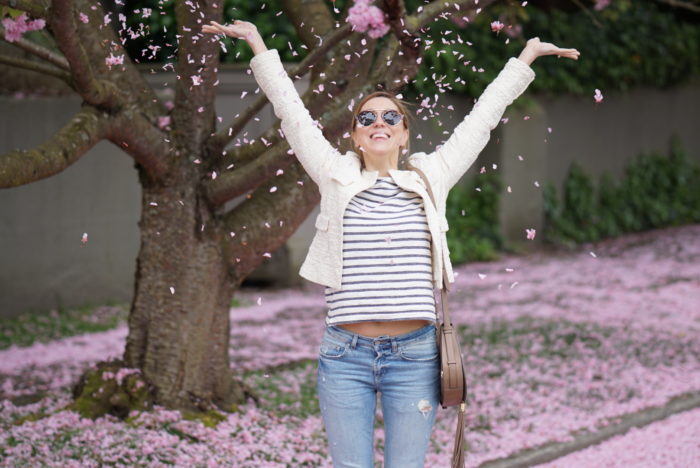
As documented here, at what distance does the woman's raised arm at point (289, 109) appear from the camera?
11.1ft

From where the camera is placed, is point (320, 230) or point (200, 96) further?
point (200, 96)

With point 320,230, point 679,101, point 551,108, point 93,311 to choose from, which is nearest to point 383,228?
point 320,230

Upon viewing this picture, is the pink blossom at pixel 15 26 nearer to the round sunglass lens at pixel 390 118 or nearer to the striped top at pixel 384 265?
the round sunglass lens at pixel 390 118

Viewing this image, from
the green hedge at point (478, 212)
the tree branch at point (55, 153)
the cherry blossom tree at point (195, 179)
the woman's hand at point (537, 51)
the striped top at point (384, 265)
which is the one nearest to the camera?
the striped top at point (384, 265)

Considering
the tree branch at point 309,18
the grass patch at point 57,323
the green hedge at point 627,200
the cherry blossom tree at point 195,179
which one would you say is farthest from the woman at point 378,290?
the green hedge at point 627,200

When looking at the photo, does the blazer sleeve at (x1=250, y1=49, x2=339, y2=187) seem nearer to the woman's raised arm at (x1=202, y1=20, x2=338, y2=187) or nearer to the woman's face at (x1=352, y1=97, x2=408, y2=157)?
the woman's raised arm at (x1=202, y1=20, x2=338, y2=187)

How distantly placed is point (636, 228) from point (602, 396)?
968 centimetres

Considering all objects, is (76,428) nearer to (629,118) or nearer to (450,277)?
(450,277)

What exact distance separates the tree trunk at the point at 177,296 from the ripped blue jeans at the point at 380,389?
230cm

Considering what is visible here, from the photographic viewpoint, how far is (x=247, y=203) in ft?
18.1

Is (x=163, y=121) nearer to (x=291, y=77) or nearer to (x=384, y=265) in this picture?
(x=291, y=77)

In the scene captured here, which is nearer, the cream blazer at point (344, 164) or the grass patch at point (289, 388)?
the cream blazer at point (344, 164)

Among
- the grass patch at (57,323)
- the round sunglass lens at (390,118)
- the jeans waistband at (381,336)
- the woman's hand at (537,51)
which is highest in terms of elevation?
the woman's hand at (537,51)

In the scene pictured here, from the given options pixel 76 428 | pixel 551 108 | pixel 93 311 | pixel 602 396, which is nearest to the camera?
pixel 76 428
